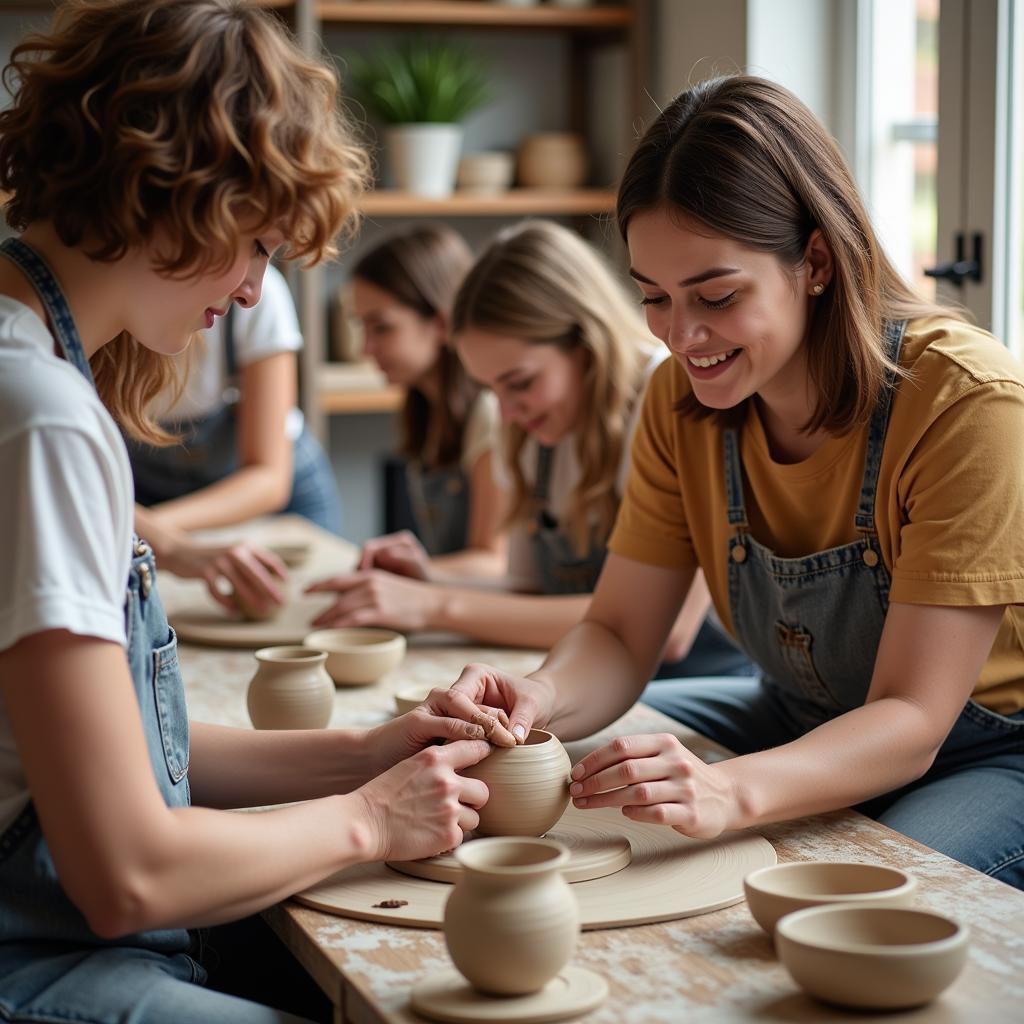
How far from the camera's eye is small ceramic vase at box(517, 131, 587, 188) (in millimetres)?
4473

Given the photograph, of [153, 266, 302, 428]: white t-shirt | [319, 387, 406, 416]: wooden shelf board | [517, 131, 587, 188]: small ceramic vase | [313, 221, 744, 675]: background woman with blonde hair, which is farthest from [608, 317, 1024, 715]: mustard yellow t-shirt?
[517, 131, 587, 188]: small ceramic vase

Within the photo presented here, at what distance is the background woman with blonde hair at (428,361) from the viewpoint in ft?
10.00

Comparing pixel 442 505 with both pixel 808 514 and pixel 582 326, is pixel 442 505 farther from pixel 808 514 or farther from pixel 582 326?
pixel 808 514

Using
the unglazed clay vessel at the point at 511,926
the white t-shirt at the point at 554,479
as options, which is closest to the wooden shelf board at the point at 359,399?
the white t-shirt at the point at 554,479

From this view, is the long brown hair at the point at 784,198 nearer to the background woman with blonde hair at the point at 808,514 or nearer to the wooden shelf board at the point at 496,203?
the background woman with blonde hair at the point at 808,514

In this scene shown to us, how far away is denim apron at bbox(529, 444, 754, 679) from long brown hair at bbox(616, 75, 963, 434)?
88 cm

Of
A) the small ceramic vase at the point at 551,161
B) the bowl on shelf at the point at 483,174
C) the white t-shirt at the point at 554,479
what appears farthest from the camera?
the small ceramic vase at the point at 551,161

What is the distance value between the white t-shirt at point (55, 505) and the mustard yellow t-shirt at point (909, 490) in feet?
2.72

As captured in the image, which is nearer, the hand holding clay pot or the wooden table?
the wooden table

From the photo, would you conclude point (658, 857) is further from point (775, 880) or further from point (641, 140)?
point (641, 140)

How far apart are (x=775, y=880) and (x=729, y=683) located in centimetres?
87

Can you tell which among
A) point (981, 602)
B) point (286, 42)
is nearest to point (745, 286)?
point (981, 602)

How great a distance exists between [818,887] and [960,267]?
2.06 m

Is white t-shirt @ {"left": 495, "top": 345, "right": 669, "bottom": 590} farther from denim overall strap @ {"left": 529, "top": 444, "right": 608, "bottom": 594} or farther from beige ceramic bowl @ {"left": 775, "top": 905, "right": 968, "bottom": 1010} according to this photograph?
beige ceramic bowl @ {"left": 775, "top": 905, "right": 968, "bottom": 1010}
